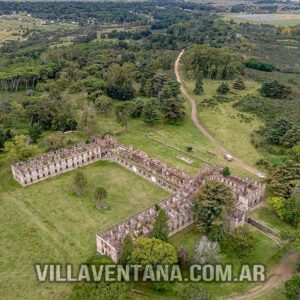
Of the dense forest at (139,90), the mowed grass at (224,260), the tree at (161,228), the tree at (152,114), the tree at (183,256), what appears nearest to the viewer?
the mowed grass at (224,260)

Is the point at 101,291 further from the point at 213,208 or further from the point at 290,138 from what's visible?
the point at 290,138

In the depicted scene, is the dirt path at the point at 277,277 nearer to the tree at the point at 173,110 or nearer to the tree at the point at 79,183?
the tree at the point at 79,183

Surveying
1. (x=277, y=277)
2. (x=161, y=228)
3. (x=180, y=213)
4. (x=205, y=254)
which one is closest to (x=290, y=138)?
(x=180, y=213)

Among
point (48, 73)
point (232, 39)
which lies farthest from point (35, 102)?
point (232, 39)

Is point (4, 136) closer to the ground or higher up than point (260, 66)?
closer to the ground

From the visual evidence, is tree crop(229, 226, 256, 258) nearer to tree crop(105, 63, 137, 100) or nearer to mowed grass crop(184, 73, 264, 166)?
mowed grass crop(184, 73, 264, 166)

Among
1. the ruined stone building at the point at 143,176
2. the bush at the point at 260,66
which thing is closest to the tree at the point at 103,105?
the ruined stone building at the point at 143,176
